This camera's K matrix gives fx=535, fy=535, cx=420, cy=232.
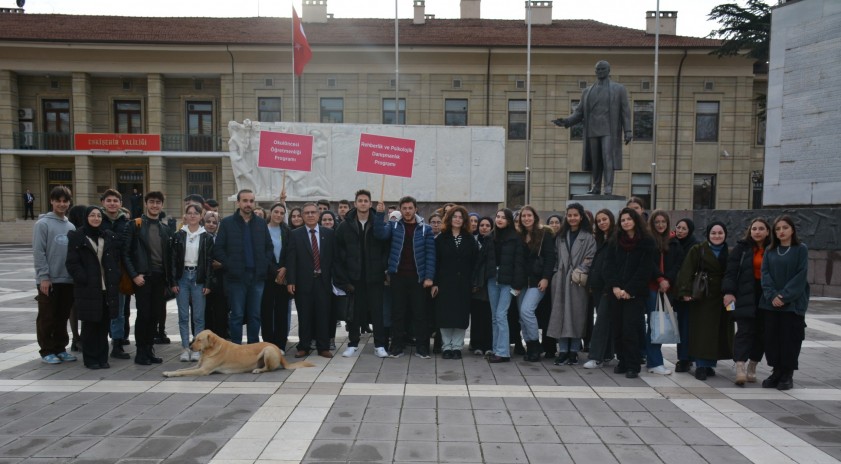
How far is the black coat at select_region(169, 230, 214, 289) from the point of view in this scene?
6.78 metres

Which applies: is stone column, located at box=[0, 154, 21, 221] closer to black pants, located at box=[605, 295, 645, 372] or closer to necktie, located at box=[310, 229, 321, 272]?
necktie, located at box=[310, 229, 321, 272]

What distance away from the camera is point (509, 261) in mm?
6973

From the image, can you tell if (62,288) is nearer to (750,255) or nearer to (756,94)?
(750,255)

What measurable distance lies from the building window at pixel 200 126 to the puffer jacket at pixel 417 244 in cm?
2803

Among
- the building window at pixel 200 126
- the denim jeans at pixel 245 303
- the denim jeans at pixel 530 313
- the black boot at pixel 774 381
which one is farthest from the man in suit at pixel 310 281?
the building window at pixel 200 126

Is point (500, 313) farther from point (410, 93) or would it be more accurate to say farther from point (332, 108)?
point (332, 108)

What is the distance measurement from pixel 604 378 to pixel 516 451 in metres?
2.57

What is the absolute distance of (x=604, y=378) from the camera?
6.27 meters

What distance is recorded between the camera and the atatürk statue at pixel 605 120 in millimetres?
10781

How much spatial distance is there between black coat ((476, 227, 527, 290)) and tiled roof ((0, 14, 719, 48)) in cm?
2480

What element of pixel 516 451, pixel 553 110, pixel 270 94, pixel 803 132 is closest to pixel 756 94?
pixel 553 110

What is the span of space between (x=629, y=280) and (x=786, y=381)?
192 cm

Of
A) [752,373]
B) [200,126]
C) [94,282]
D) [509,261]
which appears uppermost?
[200,126]

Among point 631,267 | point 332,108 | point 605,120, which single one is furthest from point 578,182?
point 631,267
